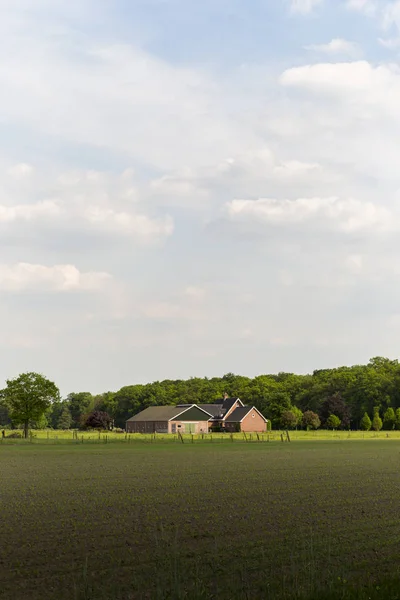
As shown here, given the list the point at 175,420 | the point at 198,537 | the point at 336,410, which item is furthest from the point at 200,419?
the point at 198,537

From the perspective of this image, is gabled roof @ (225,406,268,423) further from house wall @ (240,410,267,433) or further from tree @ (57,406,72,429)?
tree @ (57,406,72,429)

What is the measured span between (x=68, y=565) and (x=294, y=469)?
25264 millimetres

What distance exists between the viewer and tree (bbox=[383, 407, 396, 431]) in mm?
120588

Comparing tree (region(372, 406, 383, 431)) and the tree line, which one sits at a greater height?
the tree line

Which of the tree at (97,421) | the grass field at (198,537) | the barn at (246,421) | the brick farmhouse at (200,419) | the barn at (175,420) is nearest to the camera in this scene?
the grass field at (198,537)

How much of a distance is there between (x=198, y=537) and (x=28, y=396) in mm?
83108

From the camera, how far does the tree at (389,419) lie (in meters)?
121

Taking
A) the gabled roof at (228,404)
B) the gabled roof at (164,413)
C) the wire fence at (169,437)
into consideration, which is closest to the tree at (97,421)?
the gabled roof at (164,413)

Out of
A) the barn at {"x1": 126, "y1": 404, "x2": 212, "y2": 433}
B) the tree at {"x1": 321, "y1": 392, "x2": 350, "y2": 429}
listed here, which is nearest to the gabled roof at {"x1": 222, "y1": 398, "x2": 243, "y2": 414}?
the barn at {"x1": 126, "y1": 404, "x2": 212, "y2": 433}

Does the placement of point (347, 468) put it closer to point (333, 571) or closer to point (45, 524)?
point (45, 524)

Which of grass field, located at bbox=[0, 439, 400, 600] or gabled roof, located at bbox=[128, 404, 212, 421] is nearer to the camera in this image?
grass field, located at bbox=[0, 439, 400, 600]

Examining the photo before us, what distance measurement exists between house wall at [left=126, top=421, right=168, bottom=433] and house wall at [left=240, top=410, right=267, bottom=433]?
508 inches

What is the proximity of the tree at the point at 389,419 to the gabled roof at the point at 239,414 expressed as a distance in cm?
2025

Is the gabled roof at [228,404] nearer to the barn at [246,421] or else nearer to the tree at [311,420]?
the barn at [246,421]
